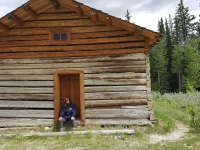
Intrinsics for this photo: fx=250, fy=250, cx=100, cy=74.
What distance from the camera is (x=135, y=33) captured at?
980 centimetres

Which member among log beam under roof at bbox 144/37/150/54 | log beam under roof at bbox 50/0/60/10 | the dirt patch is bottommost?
the dirt patch

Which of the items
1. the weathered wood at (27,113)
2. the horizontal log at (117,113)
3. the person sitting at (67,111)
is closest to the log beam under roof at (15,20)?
the weathered wood at (27,113)

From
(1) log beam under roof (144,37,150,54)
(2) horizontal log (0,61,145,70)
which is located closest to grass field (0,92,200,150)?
(2) horizontal log (0,61,145,70)

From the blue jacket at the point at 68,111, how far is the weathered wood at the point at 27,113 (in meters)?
0.61

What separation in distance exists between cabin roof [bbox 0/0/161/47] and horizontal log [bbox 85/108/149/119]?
2805mm

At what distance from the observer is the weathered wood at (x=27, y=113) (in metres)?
10.1

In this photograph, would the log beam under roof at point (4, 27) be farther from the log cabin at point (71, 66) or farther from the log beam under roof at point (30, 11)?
the log beam under roof at point (30, 11)

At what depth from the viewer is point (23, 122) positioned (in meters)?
10.2

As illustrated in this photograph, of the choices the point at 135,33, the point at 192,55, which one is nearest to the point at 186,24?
the point at 192,55

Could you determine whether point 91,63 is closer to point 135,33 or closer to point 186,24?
point 135,33

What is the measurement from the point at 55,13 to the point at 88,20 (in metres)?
1.45

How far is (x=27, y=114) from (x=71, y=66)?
2669 millimetres

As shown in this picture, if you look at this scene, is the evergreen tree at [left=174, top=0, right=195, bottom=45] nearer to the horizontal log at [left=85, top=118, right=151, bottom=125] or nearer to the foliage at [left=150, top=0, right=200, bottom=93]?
the foliage at [left=150, top=0, right=200, bottom=93]

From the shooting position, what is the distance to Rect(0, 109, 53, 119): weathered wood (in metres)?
10.1
